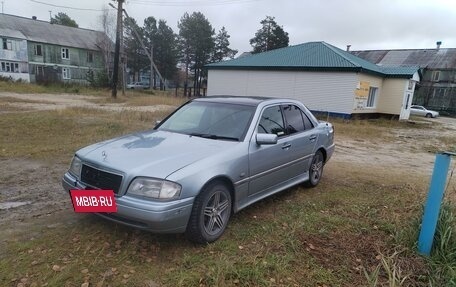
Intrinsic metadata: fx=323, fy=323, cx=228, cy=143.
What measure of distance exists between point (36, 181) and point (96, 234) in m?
2.25

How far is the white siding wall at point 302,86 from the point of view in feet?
62.5

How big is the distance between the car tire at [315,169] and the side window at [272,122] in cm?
109

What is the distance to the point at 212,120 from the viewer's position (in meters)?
4.16

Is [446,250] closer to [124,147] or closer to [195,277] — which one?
[195,277]

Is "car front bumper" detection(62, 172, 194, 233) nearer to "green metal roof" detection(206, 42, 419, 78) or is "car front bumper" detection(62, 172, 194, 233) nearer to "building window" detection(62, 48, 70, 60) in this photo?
"green metal roof" detection(206, 42, 419, 78)

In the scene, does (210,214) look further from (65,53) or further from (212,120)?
(65,53)

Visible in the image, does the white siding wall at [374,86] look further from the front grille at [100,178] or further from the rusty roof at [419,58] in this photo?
the rusty roof at [419,58]

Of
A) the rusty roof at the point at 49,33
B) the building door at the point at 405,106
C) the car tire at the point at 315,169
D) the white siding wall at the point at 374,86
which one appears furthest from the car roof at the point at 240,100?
the rusty roof at the point at 49,33

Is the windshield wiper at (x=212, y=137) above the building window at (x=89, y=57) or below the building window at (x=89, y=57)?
below

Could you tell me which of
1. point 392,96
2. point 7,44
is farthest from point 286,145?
point 7,44

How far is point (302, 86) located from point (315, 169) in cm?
1602

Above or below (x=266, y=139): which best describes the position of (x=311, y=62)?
above

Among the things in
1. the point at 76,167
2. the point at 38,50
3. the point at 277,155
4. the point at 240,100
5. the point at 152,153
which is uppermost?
the point at 38,50

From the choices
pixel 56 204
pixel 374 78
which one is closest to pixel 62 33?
pixel 374 78
